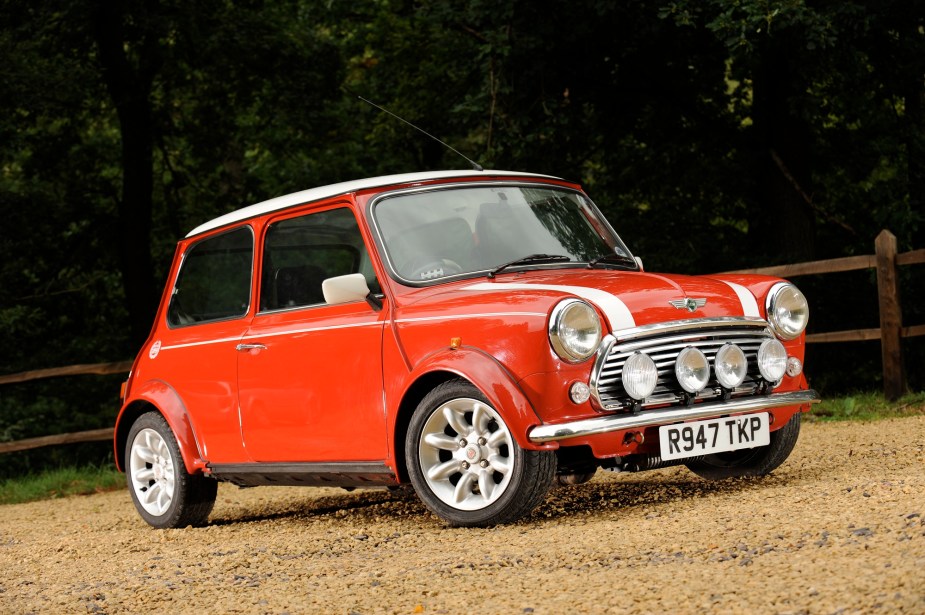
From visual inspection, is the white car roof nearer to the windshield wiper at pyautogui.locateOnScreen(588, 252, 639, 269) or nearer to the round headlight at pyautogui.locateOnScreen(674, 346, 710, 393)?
the windshield wiper at pyautogui.locateOnScreen(588, 252, 639, 269)

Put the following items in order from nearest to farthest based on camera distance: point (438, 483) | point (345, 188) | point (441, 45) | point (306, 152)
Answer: point (438, 483) → point (345, 188) → point (441, 45) → point (306, 152)

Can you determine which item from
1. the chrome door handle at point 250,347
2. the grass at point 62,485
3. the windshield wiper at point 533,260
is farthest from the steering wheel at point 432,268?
the grass at point 62,485

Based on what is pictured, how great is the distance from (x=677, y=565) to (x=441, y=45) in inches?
544

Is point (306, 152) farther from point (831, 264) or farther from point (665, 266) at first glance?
point (831, 264)

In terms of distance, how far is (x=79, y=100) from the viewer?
17.8 metres

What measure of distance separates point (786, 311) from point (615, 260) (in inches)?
40.1

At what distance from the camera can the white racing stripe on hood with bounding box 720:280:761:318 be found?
620cm

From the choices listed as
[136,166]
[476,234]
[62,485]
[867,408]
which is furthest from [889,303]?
[136,166]

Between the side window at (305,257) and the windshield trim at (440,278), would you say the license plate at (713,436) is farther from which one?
the side window at (305,257)

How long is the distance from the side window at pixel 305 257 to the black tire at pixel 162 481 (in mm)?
1283

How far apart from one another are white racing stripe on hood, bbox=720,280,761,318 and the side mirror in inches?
74.8

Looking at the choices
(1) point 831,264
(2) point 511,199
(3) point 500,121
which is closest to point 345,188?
(2) point 511,199

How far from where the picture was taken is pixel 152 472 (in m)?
8.01

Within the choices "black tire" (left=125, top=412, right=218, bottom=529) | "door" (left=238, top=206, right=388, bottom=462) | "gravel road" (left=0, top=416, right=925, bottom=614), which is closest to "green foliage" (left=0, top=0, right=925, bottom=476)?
"door" (left=238, top=206, right=388, bottom=462)
